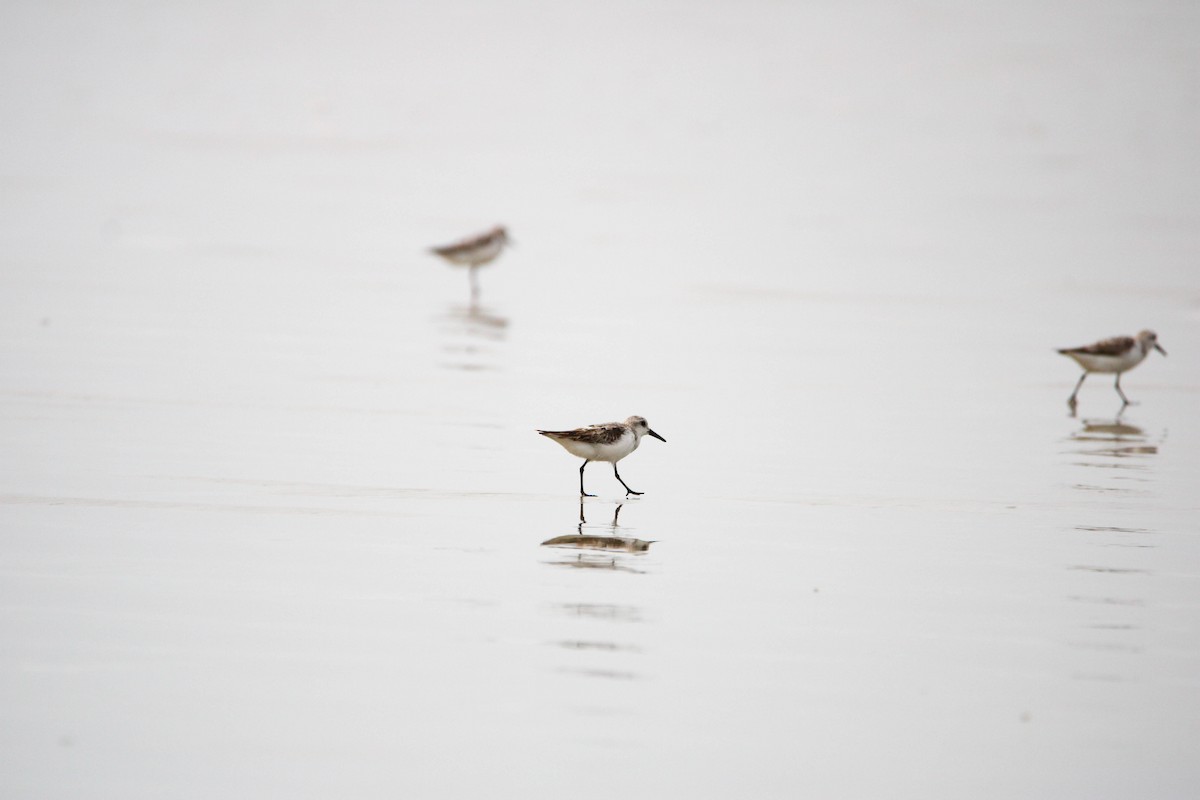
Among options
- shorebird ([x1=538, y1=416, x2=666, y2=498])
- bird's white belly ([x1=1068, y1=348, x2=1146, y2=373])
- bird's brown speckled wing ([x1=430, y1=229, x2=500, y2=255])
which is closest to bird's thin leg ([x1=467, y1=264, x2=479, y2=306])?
bird's brown speckled wing ([x1=430, y1=229, x2=500, y2=255])

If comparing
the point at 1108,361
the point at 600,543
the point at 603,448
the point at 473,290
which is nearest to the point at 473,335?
the point at 473,290

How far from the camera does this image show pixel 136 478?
9766 millimetres

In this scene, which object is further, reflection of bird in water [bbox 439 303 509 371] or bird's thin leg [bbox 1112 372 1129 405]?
reflection of bird in water [bbox 439 303 509 371]

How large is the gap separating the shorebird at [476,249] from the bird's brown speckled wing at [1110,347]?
957 cm

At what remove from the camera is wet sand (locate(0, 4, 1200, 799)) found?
5922mm


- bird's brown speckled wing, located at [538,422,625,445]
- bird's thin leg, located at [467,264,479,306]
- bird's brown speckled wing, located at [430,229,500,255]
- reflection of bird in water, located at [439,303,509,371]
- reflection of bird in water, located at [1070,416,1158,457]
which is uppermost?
bird's brown speckled wing, located at [430,229,500,255]

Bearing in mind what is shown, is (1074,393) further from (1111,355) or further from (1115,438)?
(1115,438)

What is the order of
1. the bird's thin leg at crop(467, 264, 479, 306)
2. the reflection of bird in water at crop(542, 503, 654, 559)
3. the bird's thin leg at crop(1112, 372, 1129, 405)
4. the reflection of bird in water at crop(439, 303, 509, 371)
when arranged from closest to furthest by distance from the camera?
the reflection of bird in water at crop(542, 503, 654, 559) → the bird's thin leg at crop(1112, 372, 1129, 405) → the reflection of bird in water at crop(439, 303, 509, 371) → the bird's thin leg at crop(467, 264, 479, 306)

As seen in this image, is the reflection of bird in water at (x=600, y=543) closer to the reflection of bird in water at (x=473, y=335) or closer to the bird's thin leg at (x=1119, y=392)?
the reflection of bird in water at (x=473, y=335)

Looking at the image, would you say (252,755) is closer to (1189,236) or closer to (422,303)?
(422,303)

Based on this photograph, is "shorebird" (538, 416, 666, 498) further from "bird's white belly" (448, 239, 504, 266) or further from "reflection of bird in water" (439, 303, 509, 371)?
"bird's white belly" (448, 239, 504, 266)

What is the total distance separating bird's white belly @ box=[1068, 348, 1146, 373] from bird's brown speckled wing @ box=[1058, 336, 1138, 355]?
38mm

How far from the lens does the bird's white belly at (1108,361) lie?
14.7m

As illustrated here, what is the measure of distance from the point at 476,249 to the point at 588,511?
1289 centimetres
